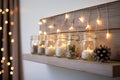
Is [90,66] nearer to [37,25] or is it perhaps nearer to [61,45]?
[61,45]

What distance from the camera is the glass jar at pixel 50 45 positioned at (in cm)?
160

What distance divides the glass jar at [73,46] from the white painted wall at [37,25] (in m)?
0.18

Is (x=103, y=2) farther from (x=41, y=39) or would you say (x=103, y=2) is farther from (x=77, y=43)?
(x=41, y=39)

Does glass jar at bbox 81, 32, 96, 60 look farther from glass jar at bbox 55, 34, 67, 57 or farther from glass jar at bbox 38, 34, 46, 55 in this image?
glass jar at bbox 38, 34, 46, 55

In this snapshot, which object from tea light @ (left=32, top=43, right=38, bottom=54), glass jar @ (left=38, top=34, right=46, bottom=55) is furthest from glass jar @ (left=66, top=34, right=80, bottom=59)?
tea light @ (left=32, top=43, right=38, bottom=54)

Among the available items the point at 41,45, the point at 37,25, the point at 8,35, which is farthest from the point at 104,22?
the point at 8,35

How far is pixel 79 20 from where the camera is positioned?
150cm

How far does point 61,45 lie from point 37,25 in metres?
0.61

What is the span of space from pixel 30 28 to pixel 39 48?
527 millimetres

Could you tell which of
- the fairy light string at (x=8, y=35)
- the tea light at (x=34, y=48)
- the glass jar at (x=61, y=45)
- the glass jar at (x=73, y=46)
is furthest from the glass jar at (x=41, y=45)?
the fairy light string at (x=8, y=35)

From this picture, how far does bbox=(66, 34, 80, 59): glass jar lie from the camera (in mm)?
1351

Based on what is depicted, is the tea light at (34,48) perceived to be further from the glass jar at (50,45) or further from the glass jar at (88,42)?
the glass jar at (88,42)

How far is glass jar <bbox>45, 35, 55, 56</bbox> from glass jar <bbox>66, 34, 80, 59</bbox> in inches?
8.0

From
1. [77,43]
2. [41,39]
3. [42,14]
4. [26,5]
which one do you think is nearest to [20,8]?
[26,5]
